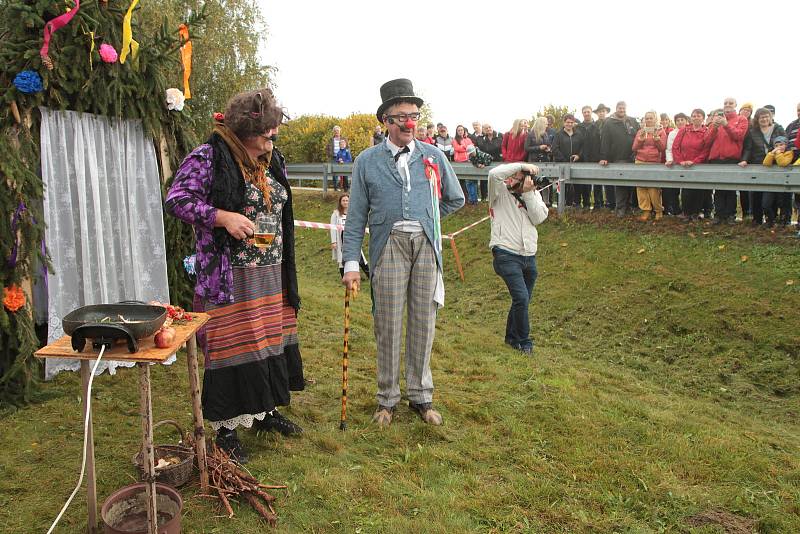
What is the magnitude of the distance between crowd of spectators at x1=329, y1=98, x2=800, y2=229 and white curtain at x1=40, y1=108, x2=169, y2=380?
3810mm

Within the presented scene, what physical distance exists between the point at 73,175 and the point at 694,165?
8455 mm

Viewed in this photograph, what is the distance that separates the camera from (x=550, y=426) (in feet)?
15.7

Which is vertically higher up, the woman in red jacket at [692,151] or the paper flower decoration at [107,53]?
the paper flower decoration at [107,53]

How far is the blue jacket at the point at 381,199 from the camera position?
14.5ft

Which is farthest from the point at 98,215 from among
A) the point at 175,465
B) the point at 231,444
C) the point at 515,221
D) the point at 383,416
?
the point at 515,221

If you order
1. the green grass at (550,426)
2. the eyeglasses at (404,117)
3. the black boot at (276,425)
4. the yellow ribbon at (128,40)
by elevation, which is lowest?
the green grass at (550,426)

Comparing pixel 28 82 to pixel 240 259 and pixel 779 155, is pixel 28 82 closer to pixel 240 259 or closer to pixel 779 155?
pixel 240 259

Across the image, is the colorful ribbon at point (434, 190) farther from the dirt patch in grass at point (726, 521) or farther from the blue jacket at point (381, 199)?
the dirt patch in grass at point (726, 521)

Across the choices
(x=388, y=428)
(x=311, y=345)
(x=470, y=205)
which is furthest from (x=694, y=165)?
(x=388, y=428)

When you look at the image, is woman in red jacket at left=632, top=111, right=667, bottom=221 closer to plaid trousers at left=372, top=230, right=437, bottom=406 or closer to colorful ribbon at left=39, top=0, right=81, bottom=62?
plaid trousers at left=372, top=230, right=437, bottom=406

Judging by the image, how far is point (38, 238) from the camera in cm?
514

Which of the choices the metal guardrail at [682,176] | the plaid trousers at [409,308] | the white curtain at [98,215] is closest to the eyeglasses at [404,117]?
the plaid trousers at [409,308]

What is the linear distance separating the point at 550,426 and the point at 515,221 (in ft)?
8.11

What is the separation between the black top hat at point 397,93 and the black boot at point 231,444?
2390 mm
